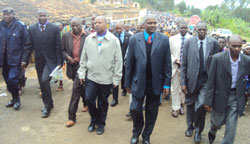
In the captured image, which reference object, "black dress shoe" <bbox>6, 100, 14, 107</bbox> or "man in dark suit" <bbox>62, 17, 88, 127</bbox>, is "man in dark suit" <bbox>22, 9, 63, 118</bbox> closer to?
"man in dark suit" <bbox>62, 17, 88, 127</bbox>

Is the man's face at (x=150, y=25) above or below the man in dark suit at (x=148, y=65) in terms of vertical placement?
above

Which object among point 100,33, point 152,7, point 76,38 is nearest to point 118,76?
point 100,33

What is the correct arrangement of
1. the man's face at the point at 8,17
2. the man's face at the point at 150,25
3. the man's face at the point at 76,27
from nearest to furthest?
the man's face at the point at 150,25
the man's face at the point at 76,27
the man's face at the point at 8,17

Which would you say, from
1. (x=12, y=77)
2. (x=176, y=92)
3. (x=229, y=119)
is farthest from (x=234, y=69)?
(x=12, y=77)

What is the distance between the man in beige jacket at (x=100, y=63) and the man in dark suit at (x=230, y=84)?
170cm

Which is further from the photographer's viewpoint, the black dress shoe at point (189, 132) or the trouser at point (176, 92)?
the trouser at point (176, 92)

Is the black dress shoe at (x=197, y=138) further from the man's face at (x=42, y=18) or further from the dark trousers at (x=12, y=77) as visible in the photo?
the dark trousers at (x=12, y=77)

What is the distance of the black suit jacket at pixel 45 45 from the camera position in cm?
517

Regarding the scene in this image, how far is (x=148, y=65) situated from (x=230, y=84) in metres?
1.30

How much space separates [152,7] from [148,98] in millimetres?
95598

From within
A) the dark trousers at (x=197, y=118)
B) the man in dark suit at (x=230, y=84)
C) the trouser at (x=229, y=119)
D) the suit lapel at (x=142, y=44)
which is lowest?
the dark trousers at (x=197, y=118)

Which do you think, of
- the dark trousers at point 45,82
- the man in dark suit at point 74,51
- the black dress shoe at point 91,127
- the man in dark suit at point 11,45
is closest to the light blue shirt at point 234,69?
the black dress shoe at point 91,127

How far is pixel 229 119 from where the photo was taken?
3.56m

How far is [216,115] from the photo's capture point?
3740 mm
